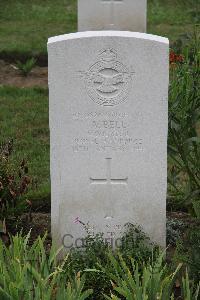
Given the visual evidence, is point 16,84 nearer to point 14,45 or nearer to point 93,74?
point 14,45

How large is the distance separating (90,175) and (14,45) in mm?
6021

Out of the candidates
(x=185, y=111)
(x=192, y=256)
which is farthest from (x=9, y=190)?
(x=192, y=256)

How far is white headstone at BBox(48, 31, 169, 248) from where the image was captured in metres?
4.56

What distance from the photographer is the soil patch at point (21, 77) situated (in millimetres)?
9298

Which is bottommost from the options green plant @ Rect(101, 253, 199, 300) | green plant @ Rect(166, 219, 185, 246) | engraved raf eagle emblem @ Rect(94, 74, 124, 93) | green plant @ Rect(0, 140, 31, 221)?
green plant @ Rect(166, 219, 185, 246)

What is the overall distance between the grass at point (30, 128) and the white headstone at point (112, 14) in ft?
3.19

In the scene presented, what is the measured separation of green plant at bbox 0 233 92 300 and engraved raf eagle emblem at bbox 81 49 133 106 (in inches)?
38.6

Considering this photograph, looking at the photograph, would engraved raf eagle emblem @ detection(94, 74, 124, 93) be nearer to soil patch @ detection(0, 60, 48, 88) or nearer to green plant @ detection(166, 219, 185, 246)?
green plant @ detection(166, 219, 185, 246)

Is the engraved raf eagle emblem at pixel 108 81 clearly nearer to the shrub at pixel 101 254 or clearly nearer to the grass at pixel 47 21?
the shrub at pixel 101 254

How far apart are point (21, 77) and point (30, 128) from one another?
6.33 feet

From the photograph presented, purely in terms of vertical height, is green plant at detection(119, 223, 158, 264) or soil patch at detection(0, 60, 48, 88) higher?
soil patch at detection(0, 60, 48, 88)

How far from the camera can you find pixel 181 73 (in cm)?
511

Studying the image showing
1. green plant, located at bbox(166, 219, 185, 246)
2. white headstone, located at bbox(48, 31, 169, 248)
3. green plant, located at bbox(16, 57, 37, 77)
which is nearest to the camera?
white headstone, located at bbox(48, 31, 169, 248)

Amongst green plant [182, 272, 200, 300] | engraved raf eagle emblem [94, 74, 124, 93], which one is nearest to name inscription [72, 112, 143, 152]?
engraved raf eagle emblem [94, 74, 124, 93]
